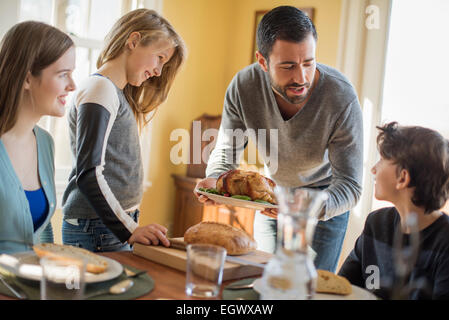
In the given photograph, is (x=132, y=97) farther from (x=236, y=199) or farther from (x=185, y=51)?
(x=236, y=199)

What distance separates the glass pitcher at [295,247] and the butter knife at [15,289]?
0.51 meters

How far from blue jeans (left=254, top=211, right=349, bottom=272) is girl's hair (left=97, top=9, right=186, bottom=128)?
0.73m

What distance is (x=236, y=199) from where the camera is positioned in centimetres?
160

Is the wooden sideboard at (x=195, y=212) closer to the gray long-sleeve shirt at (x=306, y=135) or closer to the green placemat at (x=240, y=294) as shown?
the gray long-sleeve shirt at (x=306, y=135)

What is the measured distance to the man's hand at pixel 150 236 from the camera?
4.68 ft

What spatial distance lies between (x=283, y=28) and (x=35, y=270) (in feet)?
4.08

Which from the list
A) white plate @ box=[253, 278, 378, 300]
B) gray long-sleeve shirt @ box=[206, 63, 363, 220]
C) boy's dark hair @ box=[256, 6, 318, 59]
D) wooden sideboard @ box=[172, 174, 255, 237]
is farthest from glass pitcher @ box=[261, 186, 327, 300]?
wooden sideboard @ box=[172, 174, 255, 237]

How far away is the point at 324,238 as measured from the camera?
2.15 m

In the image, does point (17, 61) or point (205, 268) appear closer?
point (205, 268)

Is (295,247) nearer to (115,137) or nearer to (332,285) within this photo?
(332,285)

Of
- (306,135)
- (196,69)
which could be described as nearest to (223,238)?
(306,135)

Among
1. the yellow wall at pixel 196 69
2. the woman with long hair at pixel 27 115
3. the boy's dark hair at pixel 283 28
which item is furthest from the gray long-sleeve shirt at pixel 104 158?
the yellow wall at pixel 196 69
